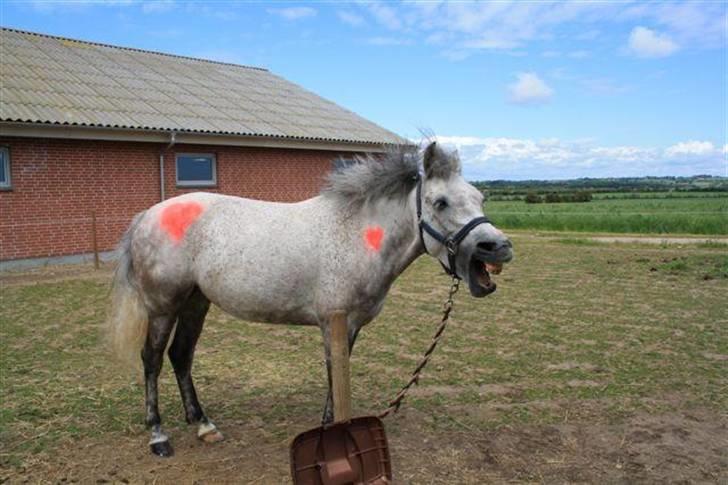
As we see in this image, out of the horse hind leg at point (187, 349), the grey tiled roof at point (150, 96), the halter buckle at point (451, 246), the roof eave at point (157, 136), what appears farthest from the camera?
the grey tiled roof at point (150, 96)

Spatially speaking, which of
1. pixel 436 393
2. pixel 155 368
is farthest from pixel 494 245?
pixel 155 368

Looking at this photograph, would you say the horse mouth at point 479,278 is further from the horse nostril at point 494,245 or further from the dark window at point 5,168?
the dark window at point 5,168

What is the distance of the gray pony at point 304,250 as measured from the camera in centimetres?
333

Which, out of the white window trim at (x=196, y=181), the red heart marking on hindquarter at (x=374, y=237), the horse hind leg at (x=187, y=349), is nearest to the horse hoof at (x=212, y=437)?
the horse hind leg at (x=187, y=349)

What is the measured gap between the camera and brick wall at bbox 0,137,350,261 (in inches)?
440

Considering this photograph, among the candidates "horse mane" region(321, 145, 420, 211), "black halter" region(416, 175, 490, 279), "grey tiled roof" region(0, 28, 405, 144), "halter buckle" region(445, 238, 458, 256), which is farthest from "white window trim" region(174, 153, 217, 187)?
"halter buckle" region(445, 238, 458, 256)

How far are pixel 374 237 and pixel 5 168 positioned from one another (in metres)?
10.3

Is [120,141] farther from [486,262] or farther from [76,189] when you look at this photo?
[486,262]

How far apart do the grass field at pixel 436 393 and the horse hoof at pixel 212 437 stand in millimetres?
68

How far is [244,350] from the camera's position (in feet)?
20.4

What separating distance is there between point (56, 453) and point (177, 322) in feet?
3.67

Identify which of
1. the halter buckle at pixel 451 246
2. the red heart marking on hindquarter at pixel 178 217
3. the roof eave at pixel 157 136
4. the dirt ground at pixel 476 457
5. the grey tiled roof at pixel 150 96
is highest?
the grey tiled roof at pixel 150 96

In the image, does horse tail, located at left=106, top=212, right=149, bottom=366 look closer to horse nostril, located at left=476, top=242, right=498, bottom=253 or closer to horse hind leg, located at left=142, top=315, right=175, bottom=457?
horse hind leg, located at left=142, top=315, right=175, bottom=457

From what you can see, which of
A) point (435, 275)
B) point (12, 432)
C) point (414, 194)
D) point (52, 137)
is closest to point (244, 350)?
point (12, 432)
